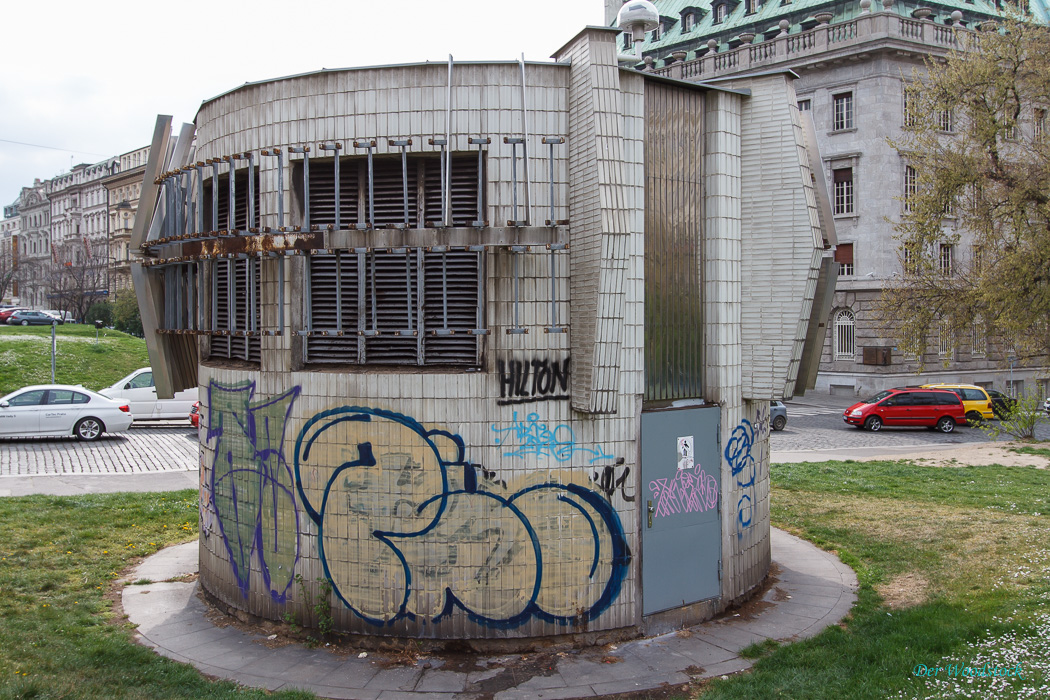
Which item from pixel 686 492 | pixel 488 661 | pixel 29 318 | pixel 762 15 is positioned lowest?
pixel 488 661

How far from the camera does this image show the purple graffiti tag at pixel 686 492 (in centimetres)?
920

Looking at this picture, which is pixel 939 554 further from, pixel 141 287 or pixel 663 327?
pixel 141 287

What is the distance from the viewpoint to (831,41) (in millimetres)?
40844

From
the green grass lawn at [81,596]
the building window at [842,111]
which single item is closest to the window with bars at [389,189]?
the green grass lawn at [81,596]

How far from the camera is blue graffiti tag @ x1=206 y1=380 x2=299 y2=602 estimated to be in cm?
920

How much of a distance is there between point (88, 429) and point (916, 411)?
91.9 feet

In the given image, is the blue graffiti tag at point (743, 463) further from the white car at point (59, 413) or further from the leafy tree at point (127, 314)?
the leafy tree at point (127, 314)

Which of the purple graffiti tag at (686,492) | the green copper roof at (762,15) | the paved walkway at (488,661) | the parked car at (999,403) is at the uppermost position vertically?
the green copper roof at (762,15)

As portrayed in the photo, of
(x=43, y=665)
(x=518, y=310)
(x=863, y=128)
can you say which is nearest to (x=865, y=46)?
(x=863, y=128)

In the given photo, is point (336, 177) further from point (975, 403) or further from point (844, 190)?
point (844, 190)

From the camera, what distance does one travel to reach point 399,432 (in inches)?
343

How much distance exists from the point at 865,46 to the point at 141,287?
38.0m

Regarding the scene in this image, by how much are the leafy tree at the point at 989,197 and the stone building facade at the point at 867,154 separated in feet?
35.6

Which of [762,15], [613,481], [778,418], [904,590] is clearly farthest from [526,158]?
[762,15]
